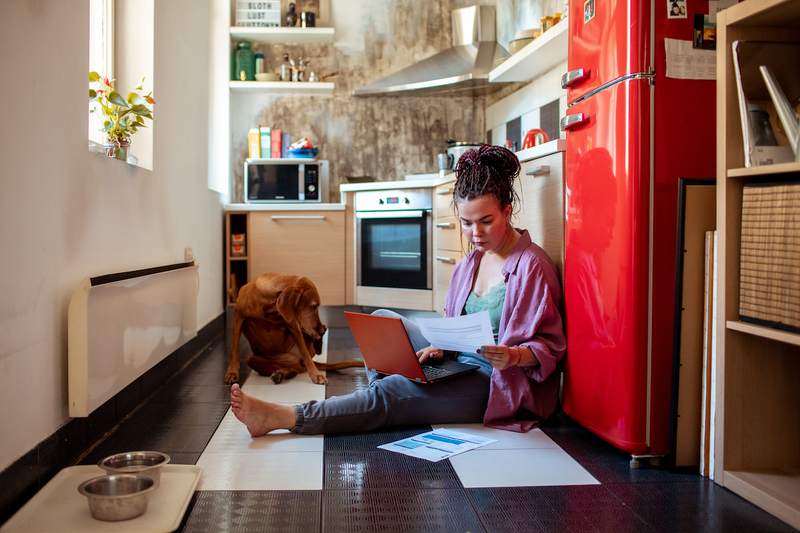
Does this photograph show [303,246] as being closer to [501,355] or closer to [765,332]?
[501,355]

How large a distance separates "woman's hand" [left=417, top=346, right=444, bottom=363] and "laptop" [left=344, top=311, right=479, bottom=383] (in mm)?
18

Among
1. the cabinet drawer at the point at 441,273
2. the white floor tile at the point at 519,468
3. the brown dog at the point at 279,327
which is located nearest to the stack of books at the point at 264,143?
the cabinet drawer at the point at 441,273

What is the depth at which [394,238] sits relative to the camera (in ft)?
16.2

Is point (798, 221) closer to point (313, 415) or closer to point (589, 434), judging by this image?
point (589, 434)

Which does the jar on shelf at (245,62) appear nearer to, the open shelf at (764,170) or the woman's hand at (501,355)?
the woman's hand at (501,355)

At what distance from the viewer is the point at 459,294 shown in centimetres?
265

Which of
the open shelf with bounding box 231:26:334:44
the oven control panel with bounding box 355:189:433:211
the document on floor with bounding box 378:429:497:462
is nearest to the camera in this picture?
the document on floor with bounding box 378:429:497:462

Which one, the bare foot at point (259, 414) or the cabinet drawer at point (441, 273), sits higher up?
the cabinet drawer at point (441, 273)

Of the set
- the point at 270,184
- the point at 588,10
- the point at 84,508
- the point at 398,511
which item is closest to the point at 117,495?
the point at 84,508

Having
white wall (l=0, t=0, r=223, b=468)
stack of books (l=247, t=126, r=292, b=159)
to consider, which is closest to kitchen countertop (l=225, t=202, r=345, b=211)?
stack of books (l=247, t=126, r=292, b=159)

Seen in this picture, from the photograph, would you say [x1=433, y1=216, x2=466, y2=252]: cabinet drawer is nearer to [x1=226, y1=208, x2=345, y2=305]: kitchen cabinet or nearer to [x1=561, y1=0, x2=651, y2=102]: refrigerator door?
[x1=226, y1=208, x2=345, y2=305]: kitchen cabinet

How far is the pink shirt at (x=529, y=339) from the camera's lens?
2.34m

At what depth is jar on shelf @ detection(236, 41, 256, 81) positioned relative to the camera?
5527mm

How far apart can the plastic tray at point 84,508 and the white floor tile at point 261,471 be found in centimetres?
7
